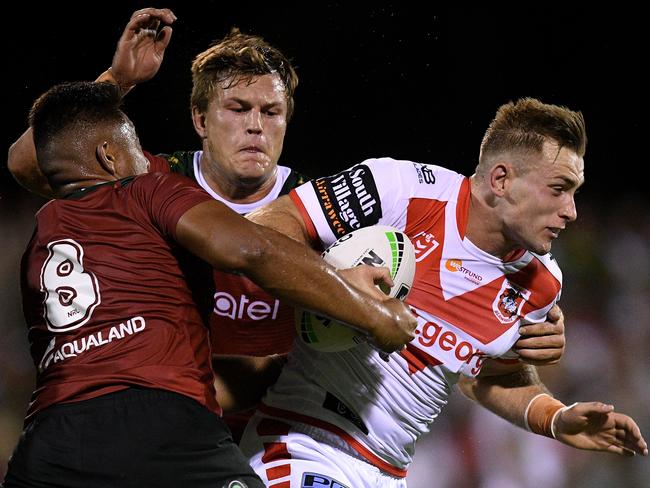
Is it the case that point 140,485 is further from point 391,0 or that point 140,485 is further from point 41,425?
point 391,0

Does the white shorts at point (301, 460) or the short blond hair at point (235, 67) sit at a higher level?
the short blond hair at point (235, 67)

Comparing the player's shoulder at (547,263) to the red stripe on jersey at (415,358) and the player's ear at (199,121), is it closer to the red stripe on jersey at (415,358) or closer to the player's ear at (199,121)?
the red stripe on jersey at (415,358)

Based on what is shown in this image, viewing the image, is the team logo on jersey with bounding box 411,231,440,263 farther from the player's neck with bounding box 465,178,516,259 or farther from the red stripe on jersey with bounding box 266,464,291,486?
the red stripe on jersey with bounding box 266,464,291,486

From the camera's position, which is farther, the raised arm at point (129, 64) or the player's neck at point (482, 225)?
the raised arm at point (129, 64)

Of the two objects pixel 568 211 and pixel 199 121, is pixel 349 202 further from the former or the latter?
pixel 199 121

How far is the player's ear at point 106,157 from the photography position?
2754 millimetres

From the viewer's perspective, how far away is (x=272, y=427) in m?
3.43

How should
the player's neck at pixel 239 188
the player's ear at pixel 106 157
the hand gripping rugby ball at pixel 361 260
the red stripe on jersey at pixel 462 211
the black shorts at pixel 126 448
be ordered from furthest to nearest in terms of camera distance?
the player's neck at pixel 239 188 < the red stripe on jersey at pixel 462 211 < the hand gripping rugby ball at pixel 361 260 < the player's ear at pixel 106 157 < the black shorts at pixel 126 448

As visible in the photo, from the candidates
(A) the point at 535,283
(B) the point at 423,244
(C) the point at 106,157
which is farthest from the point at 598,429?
(C) the point at 106,157

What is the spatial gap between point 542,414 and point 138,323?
2.14 metres

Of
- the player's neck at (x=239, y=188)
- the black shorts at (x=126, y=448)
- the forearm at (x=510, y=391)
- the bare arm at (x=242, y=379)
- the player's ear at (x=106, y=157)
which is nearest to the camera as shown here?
the black shorts at (x=126, y=448)

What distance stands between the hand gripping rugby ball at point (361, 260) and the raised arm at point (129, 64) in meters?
1.61

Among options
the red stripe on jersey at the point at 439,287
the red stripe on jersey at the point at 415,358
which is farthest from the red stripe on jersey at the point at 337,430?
the red stripe on jersey at the point at 439,287

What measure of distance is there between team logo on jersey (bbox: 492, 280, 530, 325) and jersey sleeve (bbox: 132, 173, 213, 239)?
1.49m
